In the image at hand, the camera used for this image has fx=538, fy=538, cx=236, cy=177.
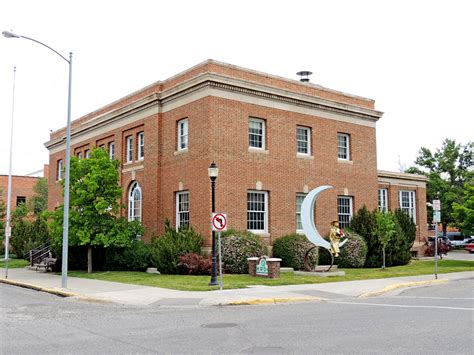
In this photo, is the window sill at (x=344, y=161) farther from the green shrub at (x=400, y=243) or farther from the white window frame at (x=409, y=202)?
the white window frame at (x=409, y=202)

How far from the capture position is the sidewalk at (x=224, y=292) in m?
15.2

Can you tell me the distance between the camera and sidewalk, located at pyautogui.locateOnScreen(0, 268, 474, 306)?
49.9 ft

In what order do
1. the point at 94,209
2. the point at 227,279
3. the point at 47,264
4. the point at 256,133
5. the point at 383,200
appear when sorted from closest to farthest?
1. the point at 227,279
2. the point at 94,209
3. the point at 256,133
4. the point at 47,264
5. the point at 383,200

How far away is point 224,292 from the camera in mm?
16766

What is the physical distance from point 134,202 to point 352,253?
41.1ft

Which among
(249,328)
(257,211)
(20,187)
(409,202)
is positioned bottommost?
(249,328)

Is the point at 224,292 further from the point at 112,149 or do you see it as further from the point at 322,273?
the point at 112,149

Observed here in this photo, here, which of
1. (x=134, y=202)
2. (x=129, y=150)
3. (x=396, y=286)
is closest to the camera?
(x=396, y=286)

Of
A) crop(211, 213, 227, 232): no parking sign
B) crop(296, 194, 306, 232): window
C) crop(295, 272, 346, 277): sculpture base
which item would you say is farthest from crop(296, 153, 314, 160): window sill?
crop(211, 213, 227, 232): no parking sign

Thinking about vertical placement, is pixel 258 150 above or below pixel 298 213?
above

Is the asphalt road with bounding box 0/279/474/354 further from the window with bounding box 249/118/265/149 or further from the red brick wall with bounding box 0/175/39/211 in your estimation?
the red brick wall with bounding box 0/175/39/211

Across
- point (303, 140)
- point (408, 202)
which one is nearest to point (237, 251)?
point (303, 140)

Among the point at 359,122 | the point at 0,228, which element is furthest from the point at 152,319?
the point at 0,228

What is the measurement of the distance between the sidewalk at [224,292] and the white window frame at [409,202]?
1721cm
